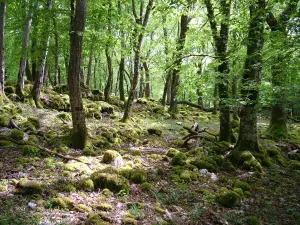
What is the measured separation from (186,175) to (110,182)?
2.32 m

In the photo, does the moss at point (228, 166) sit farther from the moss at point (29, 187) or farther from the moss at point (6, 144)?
the moss at point (6, 144)

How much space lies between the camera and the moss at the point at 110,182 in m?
5.24

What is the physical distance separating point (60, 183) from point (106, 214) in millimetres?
1444

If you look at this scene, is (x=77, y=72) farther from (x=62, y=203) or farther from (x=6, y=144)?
(x=62, y=203)

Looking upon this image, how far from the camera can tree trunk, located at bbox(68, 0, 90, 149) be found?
6.89 meters

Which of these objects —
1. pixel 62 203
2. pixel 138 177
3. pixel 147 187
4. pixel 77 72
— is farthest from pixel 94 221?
pixel 77 72

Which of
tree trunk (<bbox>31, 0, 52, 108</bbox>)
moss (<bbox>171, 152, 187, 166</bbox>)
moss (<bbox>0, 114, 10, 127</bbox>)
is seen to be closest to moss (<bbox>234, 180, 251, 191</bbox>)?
→ moss (<bbox>171, 152, 187, 166</bbox>)

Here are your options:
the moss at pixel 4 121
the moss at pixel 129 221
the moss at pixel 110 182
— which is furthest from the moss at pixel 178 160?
the moss at pixel 4 121

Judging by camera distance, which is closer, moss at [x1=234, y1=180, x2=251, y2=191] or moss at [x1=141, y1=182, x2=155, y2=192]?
moss at [x1=141, y1=182, x2=155, y2=192]

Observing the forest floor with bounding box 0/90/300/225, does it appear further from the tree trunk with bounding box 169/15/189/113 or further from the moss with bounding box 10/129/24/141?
the tree trunk with bounding box 169/15/189/113

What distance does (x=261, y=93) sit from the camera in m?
5.88

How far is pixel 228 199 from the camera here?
5.36 metres

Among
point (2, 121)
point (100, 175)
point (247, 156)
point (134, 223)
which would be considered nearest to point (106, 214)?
point (134, 223)

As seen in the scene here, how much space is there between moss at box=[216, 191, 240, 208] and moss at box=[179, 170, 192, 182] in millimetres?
1143
